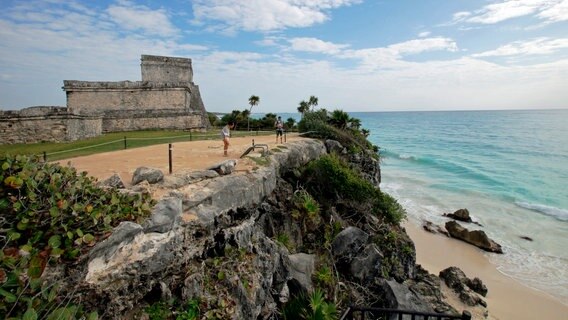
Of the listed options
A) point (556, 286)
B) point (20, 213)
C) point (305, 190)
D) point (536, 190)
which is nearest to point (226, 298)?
point (20, 213)

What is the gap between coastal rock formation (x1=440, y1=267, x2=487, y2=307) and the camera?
9569 mm

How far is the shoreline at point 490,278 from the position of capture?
9484 millimetres

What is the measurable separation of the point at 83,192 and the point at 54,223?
61 cm

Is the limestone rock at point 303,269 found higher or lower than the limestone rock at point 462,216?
higher

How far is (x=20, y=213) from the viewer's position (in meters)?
3.54

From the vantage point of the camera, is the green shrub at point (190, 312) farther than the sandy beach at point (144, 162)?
No

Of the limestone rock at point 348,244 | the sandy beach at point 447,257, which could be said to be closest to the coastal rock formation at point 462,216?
the sandy beach at point 447,257

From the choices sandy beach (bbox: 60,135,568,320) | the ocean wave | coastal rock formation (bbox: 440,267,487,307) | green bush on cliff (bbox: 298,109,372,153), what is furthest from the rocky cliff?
the ocean wave

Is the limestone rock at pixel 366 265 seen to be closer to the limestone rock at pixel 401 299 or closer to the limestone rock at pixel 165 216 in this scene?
the limestone rock at pixel 401 299

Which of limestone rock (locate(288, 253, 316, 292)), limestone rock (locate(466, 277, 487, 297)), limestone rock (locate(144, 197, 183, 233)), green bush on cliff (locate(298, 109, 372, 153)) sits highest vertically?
green bush on cliff (locate(298, 109, 372, 153))

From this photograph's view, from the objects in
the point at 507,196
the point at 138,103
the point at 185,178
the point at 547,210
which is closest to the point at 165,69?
the point at 138,103

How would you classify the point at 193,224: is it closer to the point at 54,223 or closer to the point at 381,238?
the point at 54,223

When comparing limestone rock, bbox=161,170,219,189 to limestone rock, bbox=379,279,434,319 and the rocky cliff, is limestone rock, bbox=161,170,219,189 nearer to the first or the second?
the rocky cliff

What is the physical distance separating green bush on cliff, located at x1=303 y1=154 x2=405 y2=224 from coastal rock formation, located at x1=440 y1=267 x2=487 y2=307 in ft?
8.02
